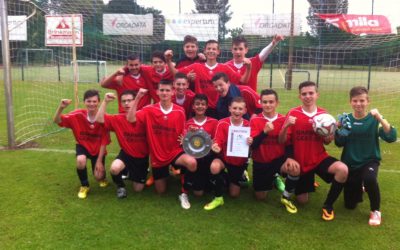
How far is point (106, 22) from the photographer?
28.6 feet

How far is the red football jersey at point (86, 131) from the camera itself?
169 inches

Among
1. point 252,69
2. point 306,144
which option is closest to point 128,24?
point 252,69

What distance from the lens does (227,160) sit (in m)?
4.00

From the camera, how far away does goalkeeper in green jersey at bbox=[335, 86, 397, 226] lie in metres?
3.51

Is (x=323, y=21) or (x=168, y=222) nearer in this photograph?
(x=168, y=222)

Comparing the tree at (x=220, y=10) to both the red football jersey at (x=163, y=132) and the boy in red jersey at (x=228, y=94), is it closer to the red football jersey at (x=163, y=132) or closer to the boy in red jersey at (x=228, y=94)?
the boy in red jersey at (x=228, y=94)

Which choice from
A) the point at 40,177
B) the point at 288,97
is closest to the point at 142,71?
the point at 40,177

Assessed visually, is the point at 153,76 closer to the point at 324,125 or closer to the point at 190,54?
the point at 190,54

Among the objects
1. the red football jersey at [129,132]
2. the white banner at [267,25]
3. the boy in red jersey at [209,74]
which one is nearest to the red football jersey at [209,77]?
the boy in red jersey at [209,74]

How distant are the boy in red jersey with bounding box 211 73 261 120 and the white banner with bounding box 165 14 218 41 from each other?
6.10m

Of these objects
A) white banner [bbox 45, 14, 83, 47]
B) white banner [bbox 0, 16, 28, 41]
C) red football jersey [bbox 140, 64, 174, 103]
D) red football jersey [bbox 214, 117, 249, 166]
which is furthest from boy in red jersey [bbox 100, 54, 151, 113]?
white banner [bbox 45, 14, 83, 47]

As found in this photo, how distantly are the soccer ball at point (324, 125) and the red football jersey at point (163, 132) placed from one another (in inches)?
56.3

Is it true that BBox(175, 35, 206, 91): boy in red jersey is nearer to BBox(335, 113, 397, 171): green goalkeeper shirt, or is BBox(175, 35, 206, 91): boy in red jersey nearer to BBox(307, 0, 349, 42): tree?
BBox(335, 113, 397, 171): green goalkeeper shirt

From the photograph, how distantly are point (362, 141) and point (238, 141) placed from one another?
123cm
